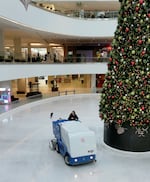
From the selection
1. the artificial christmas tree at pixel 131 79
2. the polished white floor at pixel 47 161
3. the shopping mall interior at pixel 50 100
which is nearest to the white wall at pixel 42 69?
the shopping mall interior at pixel 50 100

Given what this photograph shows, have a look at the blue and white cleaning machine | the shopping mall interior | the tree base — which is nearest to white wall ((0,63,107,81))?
the shopping mall interior

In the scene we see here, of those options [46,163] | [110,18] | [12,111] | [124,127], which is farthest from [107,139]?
[110,18]

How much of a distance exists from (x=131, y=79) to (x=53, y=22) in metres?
12.2

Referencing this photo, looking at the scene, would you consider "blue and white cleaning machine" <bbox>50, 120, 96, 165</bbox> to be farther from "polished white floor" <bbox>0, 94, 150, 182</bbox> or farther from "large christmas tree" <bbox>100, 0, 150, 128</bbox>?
"large christmas tree" <bbox>100, 0, 150, 128</bbox>

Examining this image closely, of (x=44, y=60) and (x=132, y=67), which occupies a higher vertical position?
(x=44, y=60)

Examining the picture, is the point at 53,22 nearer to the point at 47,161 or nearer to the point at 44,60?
the point at 44,60

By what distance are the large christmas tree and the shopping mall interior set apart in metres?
1.58

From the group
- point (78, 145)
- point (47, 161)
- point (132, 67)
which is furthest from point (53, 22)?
point (78, 145)

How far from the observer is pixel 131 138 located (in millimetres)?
9477

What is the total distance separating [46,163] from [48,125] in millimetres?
5102

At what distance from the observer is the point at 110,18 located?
23.1 m

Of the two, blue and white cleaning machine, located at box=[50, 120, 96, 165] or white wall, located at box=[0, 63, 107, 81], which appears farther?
white wall, located at box=[0, 63, 107, 81]

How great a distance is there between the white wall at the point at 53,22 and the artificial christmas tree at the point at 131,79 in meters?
7.09

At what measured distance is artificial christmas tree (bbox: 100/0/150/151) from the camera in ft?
29.8
